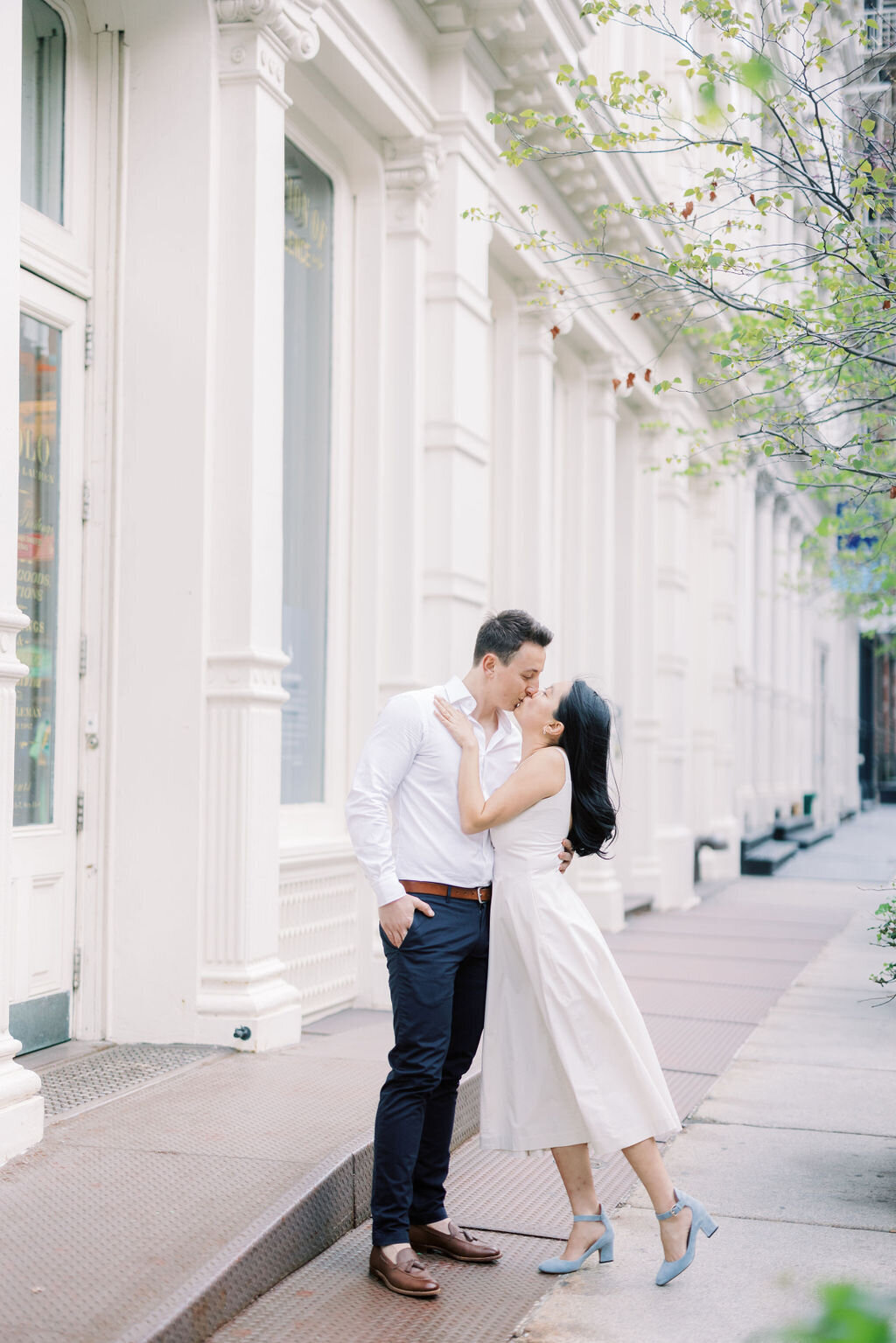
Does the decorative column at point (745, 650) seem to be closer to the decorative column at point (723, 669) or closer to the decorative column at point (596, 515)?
the decorative column at point (723, 669)

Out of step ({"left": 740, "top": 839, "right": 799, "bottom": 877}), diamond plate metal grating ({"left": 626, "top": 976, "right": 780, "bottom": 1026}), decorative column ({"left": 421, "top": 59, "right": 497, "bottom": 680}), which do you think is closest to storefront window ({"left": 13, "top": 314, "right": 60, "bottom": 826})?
decorative column ({"left": 421, "top": 59, "right": 497, "bottom": 680})

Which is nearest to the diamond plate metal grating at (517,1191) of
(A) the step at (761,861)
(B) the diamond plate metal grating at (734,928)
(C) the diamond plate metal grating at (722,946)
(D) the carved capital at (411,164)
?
(D) the carved capital at (411,164)

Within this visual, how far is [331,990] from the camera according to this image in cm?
796

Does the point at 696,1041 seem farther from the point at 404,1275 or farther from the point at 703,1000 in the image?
the point at 404,1275

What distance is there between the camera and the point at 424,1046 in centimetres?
416

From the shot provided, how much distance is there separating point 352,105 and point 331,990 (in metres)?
4.91

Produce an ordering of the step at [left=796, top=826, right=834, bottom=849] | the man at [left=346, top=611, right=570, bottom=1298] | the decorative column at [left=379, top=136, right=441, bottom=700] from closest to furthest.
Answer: the man at [left=346, top=611, right=570, bottom=1298], the decorative column at [left=379, top=136, right=441, bottom=700], the step at [left=796, top=826, right=834, bottom=849]

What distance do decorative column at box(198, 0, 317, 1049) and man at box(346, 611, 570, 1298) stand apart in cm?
198

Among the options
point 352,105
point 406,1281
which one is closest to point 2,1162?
point 406,1281

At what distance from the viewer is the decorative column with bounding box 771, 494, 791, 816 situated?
83.8ft

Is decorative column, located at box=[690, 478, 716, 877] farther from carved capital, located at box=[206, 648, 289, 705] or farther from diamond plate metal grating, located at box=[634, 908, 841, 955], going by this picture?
carved capital, located at box=[206, 648, 289, 705]

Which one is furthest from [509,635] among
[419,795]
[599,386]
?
[599,386]

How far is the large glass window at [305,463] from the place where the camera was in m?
7.96

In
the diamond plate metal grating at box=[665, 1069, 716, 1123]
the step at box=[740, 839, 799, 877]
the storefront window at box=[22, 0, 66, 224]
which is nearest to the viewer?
the storefront window at box=[22, 0, 66, 224]
